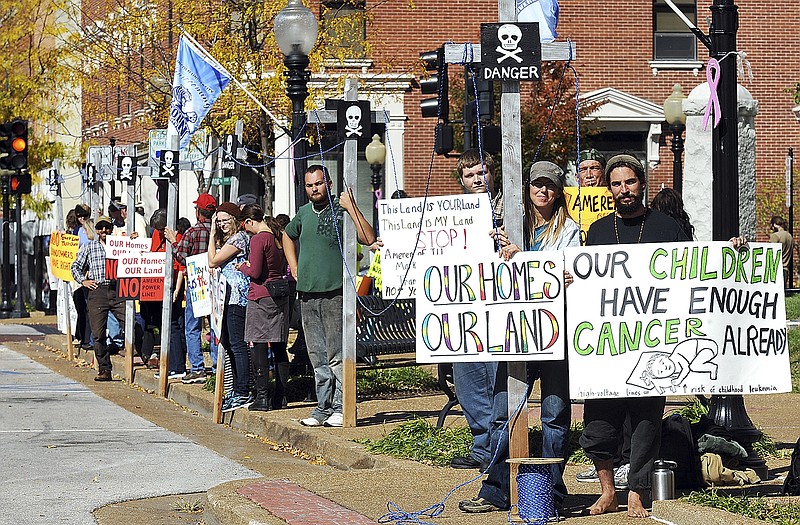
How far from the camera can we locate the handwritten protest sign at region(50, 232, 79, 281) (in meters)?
19.6

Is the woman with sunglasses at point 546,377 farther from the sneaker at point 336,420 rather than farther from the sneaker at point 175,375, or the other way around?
the sneaker at point 175,375

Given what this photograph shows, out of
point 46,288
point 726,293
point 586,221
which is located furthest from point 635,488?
point 46,288

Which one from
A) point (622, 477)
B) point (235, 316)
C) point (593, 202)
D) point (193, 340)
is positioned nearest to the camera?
point (622, 477)

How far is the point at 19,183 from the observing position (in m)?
32.3

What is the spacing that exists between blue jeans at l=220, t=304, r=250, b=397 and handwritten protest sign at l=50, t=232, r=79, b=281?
684cm

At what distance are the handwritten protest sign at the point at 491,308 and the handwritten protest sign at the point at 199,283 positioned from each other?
6754 millimetres

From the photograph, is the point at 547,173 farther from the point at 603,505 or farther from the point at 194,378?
the point at 194,378

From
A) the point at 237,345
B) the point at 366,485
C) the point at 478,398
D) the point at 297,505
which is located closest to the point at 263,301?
the point at 237,345

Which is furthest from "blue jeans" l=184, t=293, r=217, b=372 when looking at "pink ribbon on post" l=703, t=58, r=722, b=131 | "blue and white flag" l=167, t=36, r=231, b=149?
"pink ribbon on post" l=703, t=58, r=722, b=131

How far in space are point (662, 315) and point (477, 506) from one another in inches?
59.2

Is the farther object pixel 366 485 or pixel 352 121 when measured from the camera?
pixel 352 121

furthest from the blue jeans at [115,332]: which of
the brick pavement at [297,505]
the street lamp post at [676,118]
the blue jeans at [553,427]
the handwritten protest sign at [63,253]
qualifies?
the blue jeans at [553,427]

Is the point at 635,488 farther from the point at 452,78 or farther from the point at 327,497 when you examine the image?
the point at 452,78

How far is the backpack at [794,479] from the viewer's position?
7.53 meters
